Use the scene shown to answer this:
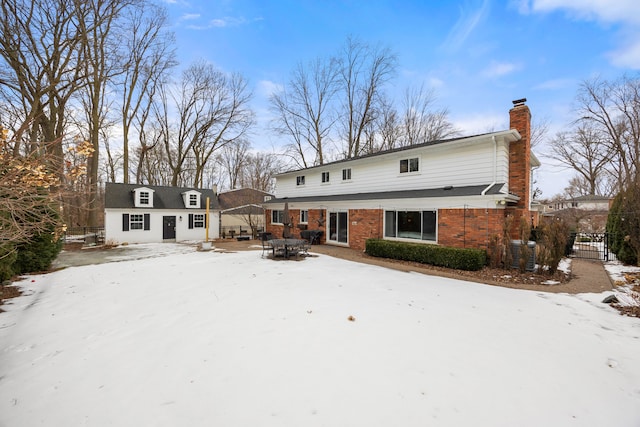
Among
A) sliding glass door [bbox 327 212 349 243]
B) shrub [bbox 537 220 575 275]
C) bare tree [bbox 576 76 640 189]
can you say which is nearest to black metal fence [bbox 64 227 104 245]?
sliding glass door [bbox 327 212 349 243]

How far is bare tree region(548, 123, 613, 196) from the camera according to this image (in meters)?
25.9

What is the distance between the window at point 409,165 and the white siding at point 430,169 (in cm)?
16

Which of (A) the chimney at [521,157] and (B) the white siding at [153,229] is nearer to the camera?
(A) the chimney at [521,157]

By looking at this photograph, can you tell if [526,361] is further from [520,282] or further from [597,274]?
[597,274]

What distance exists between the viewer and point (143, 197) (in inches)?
711

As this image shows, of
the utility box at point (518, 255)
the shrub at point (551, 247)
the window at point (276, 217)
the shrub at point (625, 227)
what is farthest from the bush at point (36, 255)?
the shrub at point (625, 227)

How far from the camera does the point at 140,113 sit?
25.1m

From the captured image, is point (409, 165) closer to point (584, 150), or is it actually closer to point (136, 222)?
point (136, 222)

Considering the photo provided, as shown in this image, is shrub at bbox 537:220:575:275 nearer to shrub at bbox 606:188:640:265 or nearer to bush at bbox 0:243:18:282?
shrub at bbox 606:188:640:265

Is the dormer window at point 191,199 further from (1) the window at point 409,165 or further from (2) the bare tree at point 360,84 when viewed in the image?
(1) the window at point 409,165

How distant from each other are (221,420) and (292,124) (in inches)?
1071

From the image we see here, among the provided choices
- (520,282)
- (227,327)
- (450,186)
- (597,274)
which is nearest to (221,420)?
(227,327)

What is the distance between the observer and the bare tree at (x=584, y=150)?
1018 inches

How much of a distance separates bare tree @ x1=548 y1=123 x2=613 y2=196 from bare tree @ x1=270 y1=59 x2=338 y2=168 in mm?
25196
